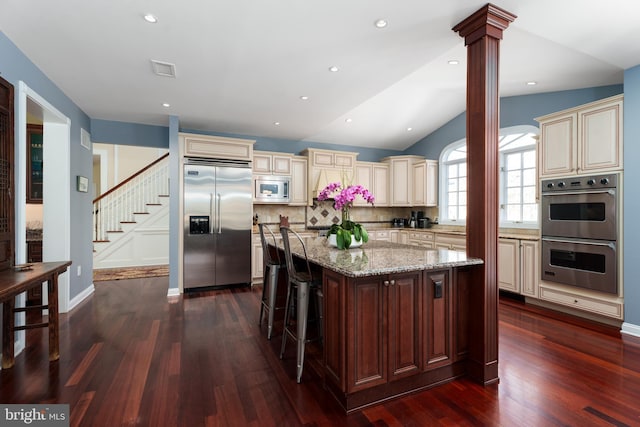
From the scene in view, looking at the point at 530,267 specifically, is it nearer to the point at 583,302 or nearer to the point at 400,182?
the point at 583,302

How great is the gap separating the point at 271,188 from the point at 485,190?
12.2ft

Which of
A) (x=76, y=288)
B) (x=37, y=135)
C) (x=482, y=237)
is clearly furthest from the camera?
(x=37, y=135)

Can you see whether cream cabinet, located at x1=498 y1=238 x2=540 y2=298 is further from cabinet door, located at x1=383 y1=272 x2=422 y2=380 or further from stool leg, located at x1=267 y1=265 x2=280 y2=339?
stool leg, located at x1=267 y1=265 x2=280 y2=339

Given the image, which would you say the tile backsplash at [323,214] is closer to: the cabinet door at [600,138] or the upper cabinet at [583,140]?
the upper cabinet at [583,140]

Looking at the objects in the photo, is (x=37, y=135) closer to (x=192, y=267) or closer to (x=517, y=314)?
(x=192, y=267)

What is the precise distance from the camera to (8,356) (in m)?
2.33

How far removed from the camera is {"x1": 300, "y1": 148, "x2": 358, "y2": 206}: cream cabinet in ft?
18.1

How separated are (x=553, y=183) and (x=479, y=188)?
2.08 meters

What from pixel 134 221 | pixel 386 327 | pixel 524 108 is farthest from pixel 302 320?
pixel 134 221

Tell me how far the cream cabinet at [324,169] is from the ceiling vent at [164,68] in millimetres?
2820

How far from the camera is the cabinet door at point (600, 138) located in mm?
3031

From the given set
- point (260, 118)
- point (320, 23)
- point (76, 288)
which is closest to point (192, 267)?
point (76, 288)

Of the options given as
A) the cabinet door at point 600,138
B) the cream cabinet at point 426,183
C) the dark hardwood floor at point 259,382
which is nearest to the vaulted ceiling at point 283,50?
the cabinet door at point 600,138

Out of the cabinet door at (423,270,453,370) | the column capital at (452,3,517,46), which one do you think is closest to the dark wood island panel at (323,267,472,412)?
the cabinet door at (423,270,453,370)
